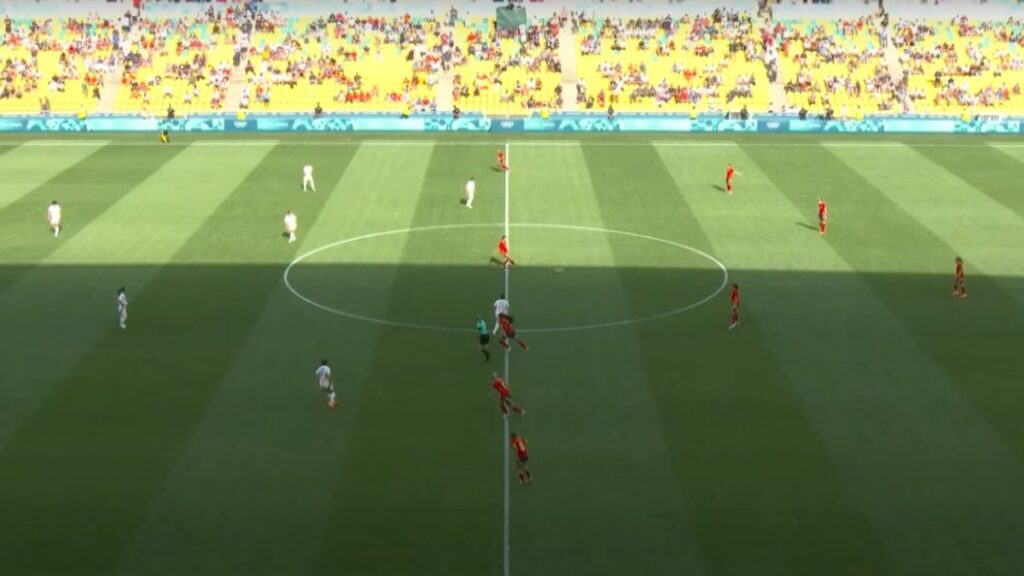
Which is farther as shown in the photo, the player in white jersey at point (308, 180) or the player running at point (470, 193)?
the player in white jersey at point (308, 180)

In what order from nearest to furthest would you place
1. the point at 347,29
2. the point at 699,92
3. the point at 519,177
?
the point at 519,177 < the point at 699,92 < the point at 347,29

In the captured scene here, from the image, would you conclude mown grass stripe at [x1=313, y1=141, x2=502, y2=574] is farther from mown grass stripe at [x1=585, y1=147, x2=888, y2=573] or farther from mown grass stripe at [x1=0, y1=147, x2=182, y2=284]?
mown grass stripe at [x1=0, y1=147, x2=182, y2=284]

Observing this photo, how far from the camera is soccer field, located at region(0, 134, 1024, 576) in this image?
25.8 meters

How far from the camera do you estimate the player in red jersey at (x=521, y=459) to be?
27.7 m

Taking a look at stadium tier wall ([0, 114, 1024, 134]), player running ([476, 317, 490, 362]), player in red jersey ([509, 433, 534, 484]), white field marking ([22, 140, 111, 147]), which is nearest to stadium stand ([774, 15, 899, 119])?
stadium tier wall ([0, 114, 1024, 134])

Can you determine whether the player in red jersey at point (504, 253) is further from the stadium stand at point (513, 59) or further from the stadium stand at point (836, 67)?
the stadium stand at point (836, 67)

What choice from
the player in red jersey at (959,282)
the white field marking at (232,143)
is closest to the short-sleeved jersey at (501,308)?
the player in red jersey at (959,282)

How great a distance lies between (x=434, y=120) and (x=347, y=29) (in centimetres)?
1877

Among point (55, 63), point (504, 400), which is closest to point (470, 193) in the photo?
point (504, 400)

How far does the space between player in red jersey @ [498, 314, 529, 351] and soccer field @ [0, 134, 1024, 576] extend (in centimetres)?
45

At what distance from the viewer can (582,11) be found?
307ft

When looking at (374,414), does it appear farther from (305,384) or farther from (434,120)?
(434,120)

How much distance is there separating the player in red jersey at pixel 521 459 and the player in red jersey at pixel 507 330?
761cm

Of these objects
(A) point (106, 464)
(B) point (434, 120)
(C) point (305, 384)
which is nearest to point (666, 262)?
(C) point (305, 384)
